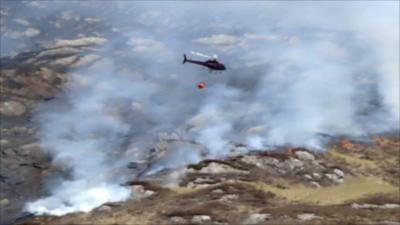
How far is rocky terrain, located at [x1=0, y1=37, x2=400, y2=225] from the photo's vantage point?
86438 mm

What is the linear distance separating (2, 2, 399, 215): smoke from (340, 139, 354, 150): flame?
3.05 meters

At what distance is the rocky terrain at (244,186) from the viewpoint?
86438 millimetres

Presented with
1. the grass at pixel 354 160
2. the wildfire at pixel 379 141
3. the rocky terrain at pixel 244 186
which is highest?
the wildfire at pixel 379 141

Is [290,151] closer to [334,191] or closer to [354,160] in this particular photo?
[354,160]

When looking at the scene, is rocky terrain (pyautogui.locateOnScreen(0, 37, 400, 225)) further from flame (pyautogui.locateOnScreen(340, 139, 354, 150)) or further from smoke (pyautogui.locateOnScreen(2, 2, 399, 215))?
smoke (pyautogui.locateOnScreen(2, 2, 399, 215))

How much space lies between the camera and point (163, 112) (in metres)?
124

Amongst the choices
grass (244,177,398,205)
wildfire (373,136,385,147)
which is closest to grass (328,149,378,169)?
grass (244,177,398,205)

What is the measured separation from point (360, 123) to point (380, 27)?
7219 centimetres

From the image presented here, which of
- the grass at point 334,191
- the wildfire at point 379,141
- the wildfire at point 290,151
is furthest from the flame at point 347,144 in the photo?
the grass at point 334,191

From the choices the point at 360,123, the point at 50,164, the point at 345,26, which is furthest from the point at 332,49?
the point at 50,164

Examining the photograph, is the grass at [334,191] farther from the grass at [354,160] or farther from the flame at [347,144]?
the flame at [347,144]

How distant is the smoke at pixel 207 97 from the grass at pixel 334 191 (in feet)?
43.5

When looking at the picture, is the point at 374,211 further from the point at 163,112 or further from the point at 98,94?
the point at 98,94

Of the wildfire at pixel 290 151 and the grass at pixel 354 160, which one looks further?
the wildfire at pixel 290 151
